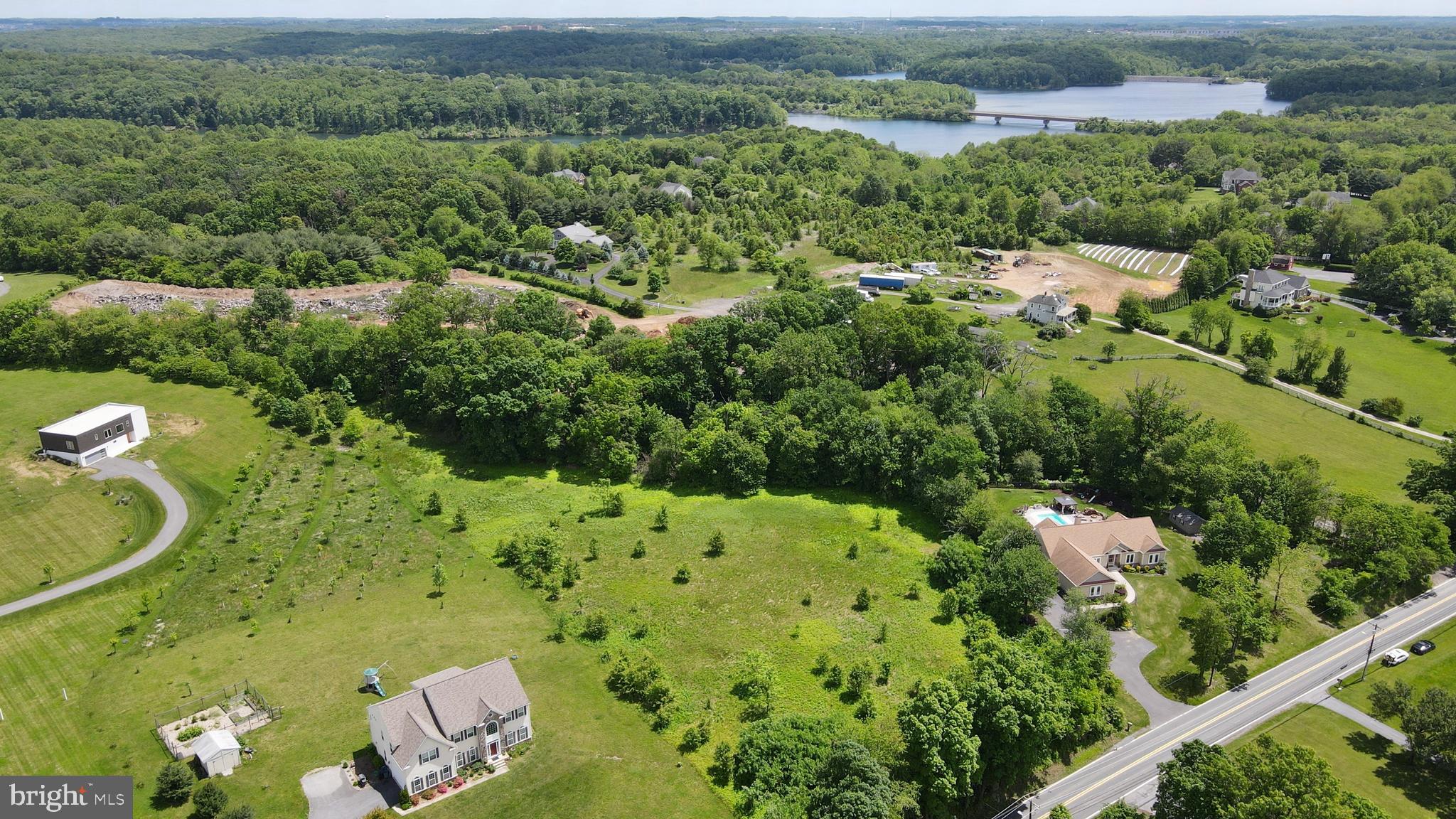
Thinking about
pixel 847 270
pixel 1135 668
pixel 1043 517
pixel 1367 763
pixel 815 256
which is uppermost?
pixel 815 256

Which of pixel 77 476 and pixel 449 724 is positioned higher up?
pixel 449 724

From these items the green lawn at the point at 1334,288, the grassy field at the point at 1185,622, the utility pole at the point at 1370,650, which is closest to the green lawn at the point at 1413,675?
the utility pole at the point at 1370,650

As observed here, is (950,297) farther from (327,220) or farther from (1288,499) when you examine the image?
(327,220)

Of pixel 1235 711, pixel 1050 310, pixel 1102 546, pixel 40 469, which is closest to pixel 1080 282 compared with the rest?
pixel 1050 310

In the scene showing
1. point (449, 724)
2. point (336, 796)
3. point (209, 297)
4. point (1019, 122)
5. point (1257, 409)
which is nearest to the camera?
point (336, 796)

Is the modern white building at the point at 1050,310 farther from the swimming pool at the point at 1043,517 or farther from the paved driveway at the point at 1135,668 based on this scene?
the paved driveway at the point at 1135,668

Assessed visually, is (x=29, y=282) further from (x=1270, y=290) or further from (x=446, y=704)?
(x=1270, y=290)

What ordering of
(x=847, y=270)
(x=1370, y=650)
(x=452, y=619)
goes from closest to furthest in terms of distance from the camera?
1. (x=1370, y=650)
2. (x=452, y=619)
3. (x=847, y=270)
